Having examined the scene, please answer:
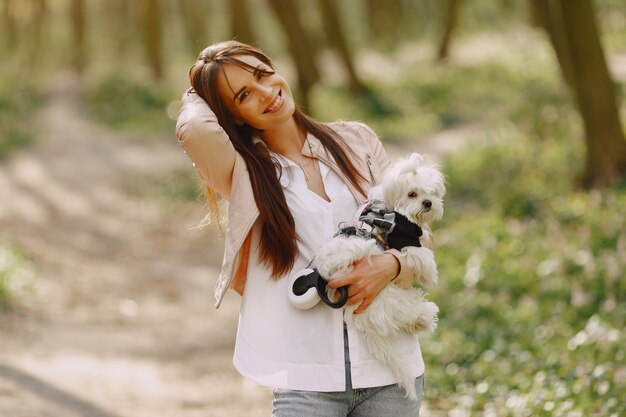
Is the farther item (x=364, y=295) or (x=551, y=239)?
(x=551, y=239)

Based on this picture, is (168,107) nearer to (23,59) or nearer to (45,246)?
(45,246)

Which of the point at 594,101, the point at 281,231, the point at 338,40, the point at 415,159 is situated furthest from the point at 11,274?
the point at 338,40

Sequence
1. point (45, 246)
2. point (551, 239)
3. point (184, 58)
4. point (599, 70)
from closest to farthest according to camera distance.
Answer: point (551, 239) < point (599, 70) < point (45, 246) < point (184, 58)

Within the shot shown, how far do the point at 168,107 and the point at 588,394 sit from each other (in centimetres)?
2072

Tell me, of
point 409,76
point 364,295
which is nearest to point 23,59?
point 409,76

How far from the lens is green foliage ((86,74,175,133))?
23.9 m

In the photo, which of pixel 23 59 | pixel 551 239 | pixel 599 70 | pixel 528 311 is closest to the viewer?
pixel 528 311

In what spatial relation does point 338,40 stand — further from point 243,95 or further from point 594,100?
point 243,95

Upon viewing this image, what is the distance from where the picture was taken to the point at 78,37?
31016 mm

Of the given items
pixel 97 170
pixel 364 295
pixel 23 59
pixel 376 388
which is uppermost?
pixel 23 59

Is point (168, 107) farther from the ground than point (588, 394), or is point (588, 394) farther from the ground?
point (168, 107)

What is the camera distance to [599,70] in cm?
1075

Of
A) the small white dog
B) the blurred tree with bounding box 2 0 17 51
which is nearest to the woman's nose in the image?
the small white dog

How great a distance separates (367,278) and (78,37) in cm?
2963
